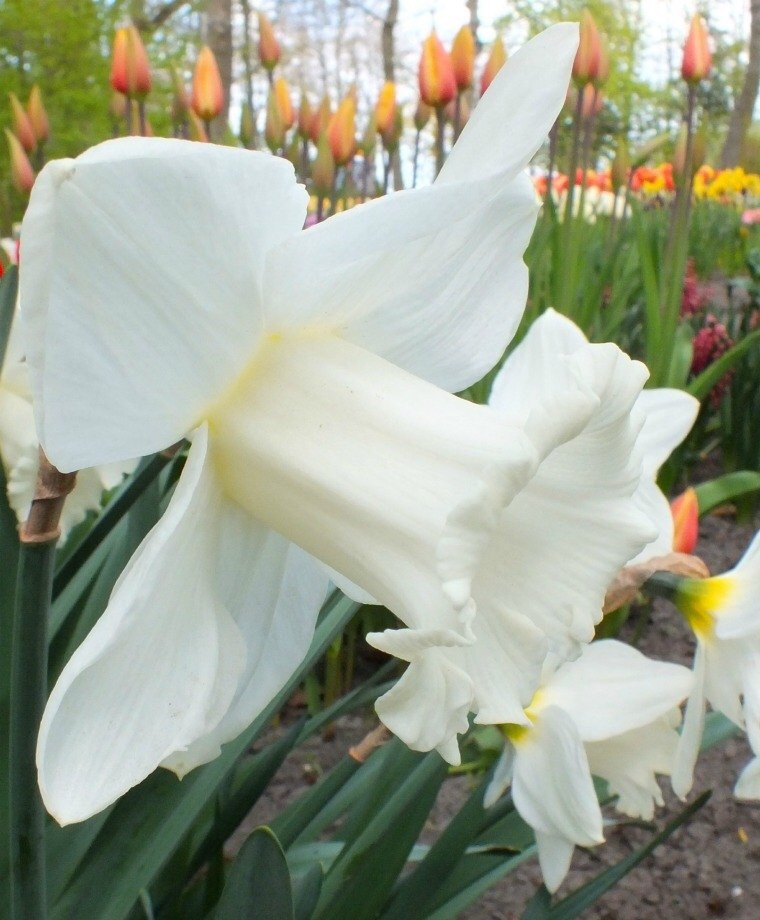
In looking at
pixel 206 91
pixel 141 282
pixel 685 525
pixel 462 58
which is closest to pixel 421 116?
pixel 462 58

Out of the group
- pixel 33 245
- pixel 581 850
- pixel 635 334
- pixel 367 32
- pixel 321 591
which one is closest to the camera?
pixel 33 245

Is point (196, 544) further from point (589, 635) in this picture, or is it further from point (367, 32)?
point (367, 32)

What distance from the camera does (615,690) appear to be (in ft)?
2.86

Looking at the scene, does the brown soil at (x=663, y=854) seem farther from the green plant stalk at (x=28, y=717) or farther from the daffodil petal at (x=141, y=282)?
the daffodil petal at (x=141, y=282)

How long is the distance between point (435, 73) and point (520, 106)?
1913 millimetres

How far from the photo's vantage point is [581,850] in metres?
1.65

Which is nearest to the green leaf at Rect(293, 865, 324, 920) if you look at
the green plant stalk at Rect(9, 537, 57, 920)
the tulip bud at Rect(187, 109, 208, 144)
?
the green plant stalk at Rect(9, 537, 57, 920)

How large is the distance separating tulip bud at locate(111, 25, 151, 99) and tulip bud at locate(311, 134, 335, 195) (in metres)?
0.45

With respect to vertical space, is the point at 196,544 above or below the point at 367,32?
above

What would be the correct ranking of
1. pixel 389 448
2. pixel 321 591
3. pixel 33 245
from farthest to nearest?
pixel 321 591 → pixel 389 448 → pixel 33 245

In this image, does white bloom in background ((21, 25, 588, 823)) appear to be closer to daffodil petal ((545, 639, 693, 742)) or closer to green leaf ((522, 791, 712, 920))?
daffodil petal ((545, 639, 693, 742))

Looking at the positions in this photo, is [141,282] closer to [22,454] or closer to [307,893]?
[22,454]

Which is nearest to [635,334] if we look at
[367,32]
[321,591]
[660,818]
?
[660,818]

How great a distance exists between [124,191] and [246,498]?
19 cm
